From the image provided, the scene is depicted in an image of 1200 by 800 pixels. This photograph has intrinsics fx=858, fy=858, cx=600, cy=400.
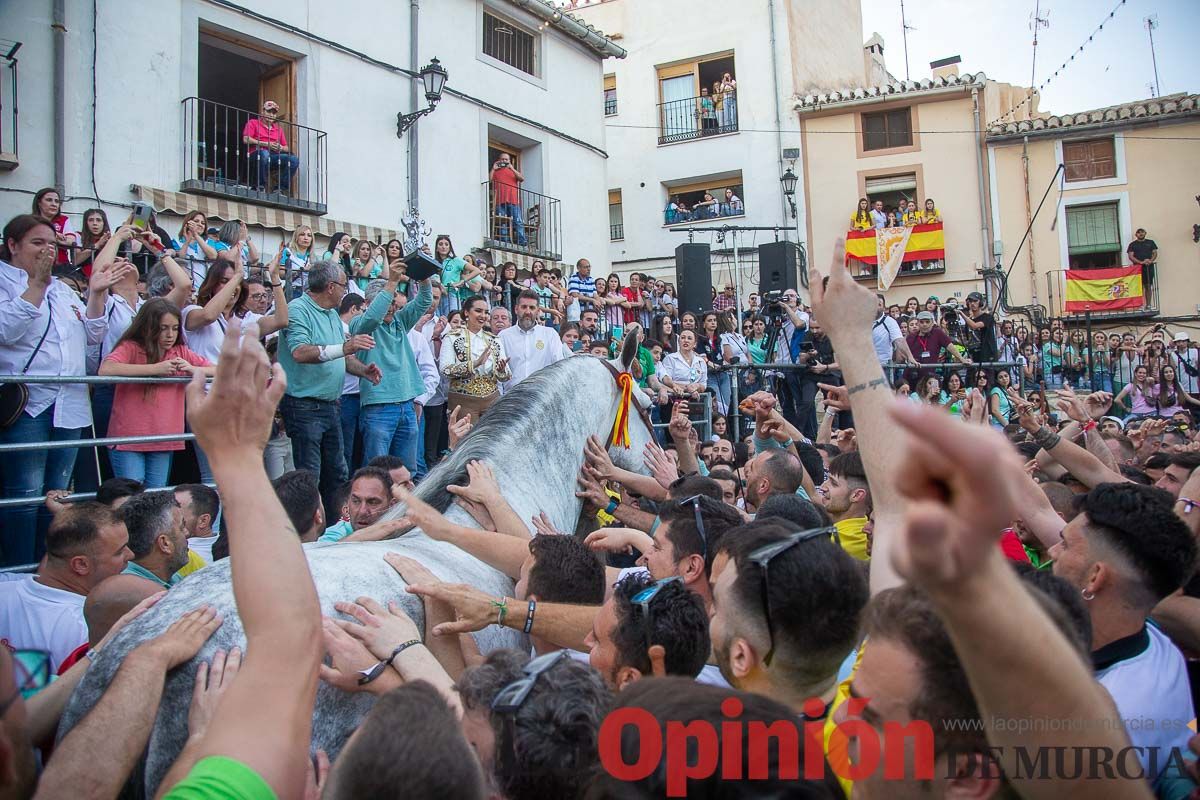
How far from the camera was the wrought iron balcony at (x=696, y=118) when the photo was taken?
80.3 feet

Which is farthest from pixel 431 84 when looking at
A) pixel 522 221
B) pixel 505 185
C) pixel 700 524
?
pixel 700 524

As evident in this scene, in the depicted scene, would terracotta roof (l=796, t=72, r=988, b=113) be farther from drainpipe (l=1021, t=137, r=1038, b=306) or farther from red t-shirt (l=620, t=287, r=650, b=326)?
red t-shirt (l=620, t=287, r=650, b=326)

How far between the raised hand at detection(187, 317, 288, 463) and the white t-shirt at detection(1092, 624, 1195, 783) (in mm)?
2093

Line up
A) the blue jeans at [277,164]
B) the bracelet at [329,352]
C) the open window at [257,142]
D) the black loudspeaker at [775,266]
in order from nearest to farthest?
1. the bracelet at [329,352]
2. the open window at [257,142]
3. the blue jeans at [277,164]
4. the black loudspeaker at [775,266]

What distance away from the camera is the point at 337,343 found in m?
6.65

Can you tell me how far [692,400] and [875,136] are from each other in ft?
57.3

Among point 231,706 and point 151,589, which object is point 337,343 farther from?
point 231,706

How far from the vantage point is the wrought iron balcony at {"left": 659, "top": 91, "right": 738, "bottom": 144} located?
24.5m

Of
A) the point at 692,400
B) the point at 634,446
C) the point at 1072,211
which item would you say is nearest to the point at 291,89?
the point at 692,400

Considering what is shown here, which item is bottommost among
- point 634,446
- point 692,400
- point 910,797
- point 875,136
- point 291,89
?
point 910,797

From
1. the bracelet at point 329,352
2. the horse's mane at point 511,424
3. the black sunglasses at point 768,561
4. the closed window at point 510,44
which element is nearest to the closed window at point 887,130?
the closed window at point 510,44

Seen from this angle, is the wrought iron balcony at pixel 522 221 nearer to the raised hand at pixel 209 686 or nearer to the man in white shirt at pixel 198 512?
the man in white shirt at pixel 198 512

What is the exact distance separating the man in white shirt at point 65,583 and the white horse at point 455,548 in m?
1.13

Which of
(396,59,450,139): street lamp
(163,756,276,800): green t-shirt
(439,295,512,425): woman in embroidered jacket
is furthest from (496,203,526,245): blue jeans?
(163,756,276,800): green t-shirt
